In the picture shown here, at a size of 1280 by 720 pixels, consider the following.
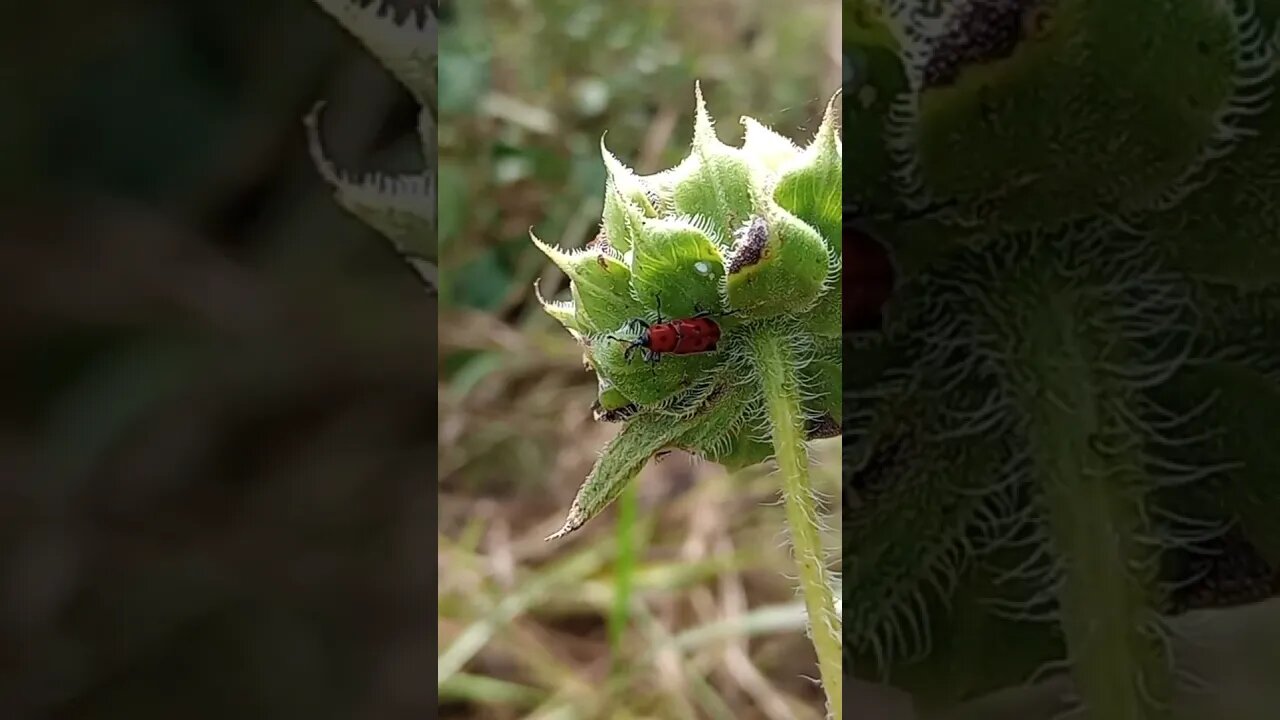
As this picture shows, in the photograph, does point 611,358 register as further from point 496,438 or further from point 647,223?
point 496,438

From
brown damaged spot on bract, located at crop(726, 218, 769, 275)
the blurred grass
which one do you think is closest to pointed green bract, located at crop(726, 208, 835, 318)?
brown damaged spot on bract, located at crop(726, 218, 769, 275)

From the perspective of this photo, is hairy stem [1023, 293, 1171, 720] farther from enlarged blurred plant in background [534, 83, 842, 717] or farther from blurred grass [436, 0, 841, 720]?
blurred grass [436, 0, 841, 720]

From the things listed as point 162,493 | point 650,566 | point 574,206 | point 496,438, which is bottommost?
point 162,493

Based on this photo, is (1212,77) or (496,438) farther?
(496,438)

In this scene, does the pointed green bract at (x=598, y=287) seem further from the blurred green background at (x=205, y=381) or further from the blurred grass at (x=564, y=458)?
the blurred grass at (x=564, y=458)

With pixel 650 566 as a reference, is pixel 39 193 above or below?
below

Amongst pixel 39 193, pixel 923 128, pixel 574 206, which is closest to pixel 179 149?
pixel 39 193

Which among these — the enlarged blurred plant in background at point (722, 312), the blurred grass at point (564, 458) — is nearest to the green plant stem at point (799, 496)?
the enlarged blurred plant in background at point (722, 312)
